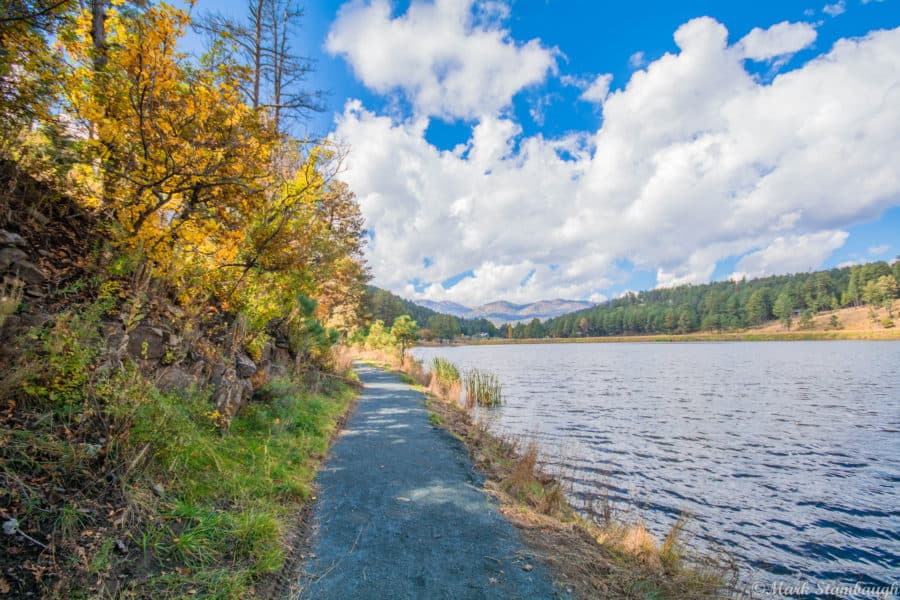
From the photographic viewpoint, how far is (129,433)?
3.52m

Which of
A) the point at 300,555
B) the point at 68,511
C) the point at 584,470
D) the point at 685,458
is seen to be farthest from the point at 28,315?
the point at 685,458

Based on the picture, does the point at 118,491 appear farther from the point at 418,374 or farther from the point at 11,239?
the point at 418,374

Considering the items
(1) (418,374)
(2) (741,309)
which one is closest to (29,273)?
(1) (418,374)

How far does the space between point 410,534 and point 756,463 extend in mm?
10697

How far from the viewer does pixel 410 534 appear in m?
4.46

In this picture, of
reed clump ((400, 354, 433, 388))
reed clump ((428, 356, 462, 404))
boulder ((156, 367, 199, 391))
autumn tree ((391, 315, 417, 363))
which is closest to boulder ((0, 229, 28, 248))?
boulder ((156, 367, 199, 391))

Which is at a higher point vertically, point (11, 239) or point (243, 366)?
point (11, 239)

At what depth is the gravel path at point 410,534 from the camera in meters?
3.54

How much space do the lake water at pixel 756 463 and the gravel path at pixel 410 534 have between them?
3.38 metres

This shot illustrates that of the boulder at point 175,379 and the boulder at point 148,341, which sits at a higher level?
the boulder at point 148,341

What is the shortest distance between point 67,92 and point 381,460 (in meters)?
7.24

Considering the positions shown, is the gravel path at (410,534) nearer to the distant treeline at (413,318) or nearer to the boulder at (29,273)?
the boulder at (29,273)

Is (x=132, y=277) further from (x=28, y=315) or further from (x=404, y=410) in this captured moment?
(x=404, y=410)

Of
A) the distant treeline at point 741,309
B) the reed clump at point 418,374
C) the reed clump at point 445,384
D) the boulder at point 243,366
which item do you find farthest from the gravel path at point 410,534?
the distant treeline at point 741,309
